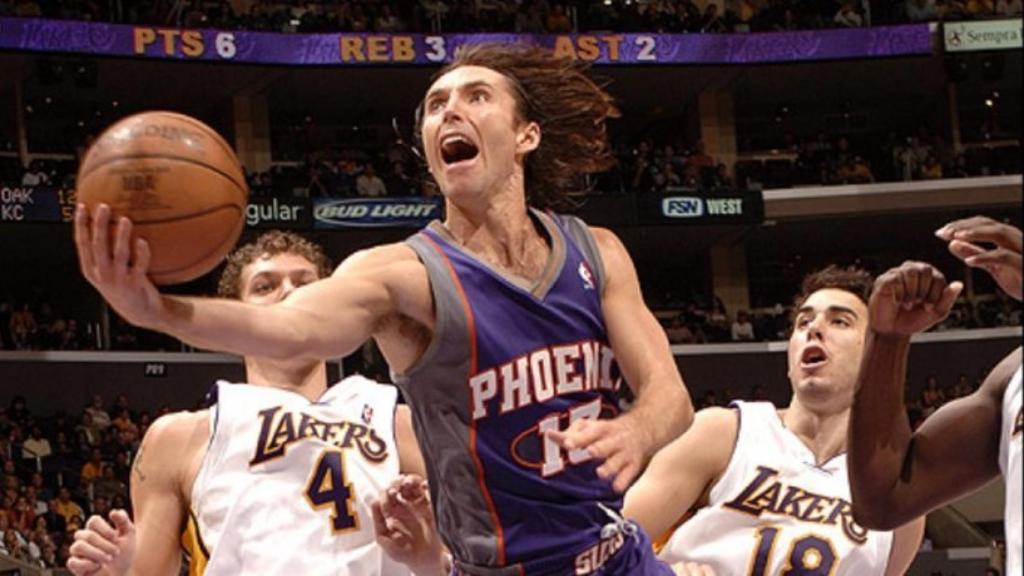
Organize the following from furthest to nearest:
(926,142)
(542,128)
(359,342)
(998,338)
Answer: (926,142) < (998,338) < (542,128) < (359,342)

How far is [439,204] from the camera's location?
80.9ft

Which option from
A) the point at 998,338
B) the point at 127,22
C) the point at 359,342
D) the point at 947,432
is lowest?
the point at 998,338

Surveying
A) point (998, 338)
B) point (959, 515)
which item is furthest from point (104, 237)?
point (998, 338)

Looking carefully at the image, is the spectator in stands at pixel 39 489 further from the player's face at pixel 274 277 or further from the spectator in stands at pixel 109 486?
the player's face at pixel 274 277

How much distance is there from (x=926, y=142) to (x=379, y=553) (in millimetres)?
24253

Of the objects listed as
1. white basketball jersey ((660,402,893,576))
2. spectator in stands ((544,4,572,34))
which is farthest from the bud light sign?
white basketball jersey ((660,402,893,576))

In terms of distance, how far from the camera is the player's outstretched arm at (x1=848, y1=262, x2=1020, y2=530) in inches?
147

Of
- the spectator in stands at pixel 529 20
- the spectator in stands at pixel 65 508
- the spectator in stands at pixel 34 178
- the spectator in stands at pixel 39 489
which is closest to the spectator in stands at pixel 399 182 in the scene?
the spectator in stands at pixel 529 20

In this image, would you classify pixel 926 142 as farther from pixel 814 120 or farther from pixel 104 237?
pixel 104 237

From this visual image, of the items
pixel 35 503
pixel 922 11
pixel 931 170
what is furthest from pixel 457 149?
pixel 922 11

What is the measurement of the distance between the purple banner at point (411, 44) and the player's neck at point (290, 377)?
1828 centimetres

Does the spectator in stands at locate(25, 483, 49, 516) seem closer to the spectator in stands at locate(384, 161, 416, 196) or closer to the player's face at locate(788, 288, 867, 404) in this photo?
the spectator in stands at locate(384, 161, 416, 196)

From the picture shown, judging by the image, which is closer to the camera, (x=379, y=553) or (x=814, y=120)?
(x=379, y=553)

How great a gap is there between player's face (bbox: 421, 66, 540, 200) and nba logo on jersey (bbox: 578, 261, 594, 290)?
13.4 inches
